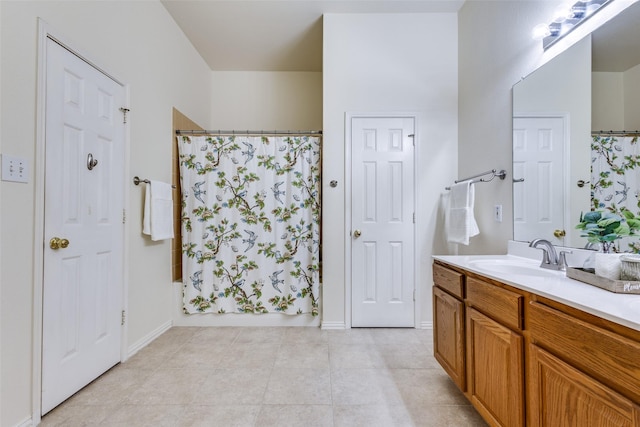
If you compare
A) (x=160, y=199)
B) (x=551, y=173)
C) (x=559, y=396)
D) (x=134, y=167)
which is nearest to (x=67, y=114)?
(x=134, y=167)

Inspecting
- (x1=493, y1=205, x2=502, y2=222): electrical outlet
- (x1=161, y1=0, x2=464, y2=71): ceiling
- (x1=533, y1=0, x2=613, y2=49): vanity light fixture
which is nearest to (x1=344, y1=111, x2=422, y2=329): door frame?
(x1=493, y1=205, x2=502, y2=222): electrical outlet

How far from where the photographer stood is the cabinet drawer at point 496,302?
1071 mm

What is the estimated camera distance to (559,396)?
0.88m

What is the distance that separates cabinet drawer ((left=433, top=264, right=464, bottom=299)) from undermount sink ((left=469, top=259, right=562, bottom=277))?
104 millimetres

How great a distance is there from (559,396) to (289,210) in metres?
2.16

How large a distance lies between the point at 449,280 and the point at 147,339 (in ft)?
7.61

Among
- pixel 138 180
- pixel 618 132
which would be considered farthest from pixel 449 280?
pixel 138 180

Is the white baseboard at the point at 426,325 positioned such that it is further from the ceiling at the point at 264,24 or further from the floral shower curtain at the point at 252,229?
the ceiling at the point at 264,24

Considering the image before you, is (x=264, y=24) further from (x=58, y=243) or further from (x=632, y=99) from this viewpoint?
(x=632, y=99)

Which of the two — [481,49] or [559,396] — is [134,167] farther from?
[481,49]

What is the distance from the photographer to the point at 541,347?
38.1 inches

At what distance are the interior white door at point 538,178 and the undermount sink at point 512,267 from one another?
0.20 meters

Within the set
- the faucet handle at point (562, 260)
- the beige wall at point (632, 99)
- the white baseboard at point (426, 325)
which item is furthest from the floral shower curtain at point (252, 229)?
the beige wall at point (632, 99)

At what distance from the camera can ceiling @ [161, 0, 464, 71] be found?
248cm
